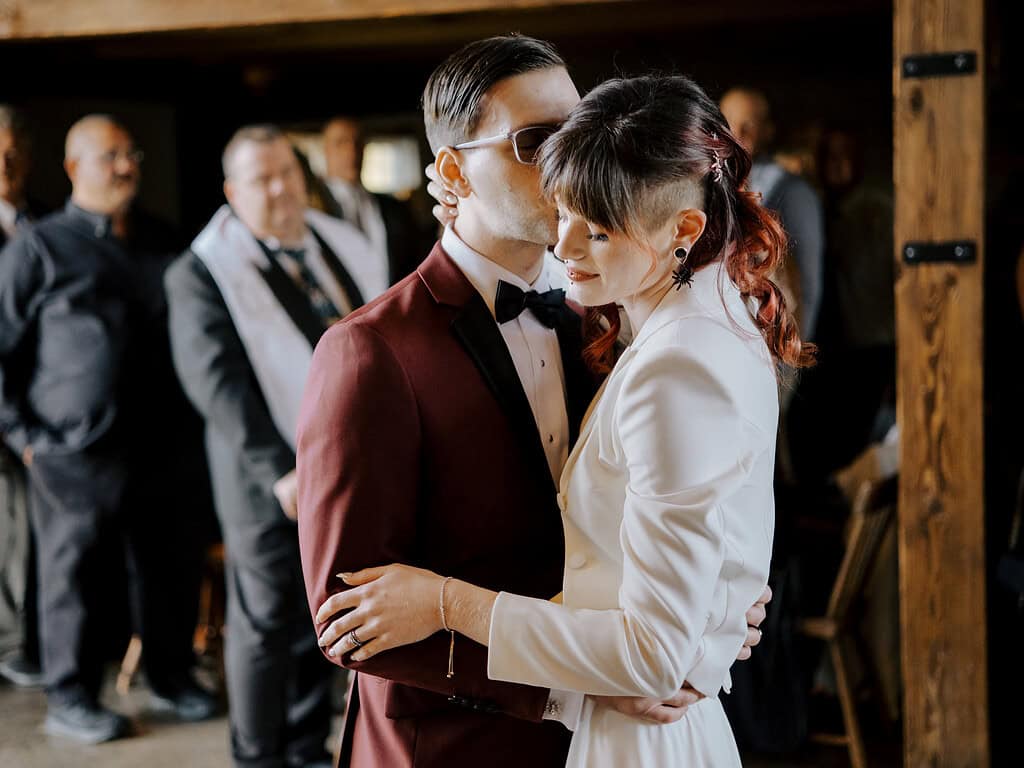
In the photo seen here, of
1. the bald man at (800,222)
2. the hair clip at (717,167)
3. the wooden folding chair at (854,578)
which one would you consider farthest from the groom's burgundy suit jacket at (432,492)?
the bald man at (800,222)

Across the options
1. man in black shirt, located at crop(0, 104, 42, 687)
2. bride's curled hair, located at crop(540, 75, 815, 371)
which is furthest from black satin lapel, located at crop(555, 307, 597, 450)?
man in black shirt, located at crop(0, 104, 42, 687)

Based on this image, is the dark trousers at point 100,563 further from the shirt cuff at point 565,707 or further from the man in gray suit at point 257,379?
the shirt cuff at point 565,707

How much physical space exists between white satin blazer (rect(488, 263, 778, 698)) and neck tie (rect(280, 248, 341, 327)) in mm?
2382

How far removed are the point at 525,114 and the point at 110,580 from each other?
417 cm

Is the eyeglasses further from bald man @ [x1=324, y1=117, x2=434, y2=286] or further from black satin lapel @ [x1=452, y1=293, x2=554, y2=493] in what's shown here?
bald man @ [x1=324, y1=117, x2=434, y2=286]

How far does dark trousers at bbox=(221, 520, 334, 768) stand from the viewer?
11.7 ft

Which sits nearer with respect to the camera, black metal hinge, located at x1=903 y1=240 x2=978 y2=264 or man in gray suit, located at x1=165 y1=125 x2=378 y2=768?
black metal hinge, located at x1=903 y1=240 x2=978 y2=264

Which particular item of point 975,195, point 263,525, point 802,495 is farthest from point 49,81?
point 975,195

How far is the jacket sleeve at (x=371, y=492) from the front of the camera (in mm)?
1505

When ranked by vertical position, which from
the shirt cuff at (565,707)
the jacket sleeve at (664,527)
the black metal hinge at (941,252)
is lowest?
the shirt cuff at (565,707)

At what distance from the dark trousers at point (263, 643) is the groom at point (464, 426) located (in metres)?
1.92

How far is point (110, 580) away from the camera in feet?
17.2

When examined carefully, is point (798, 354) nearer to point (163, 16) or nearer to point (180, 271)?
point (180, 271)

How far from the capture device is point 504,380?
162 centimetres
